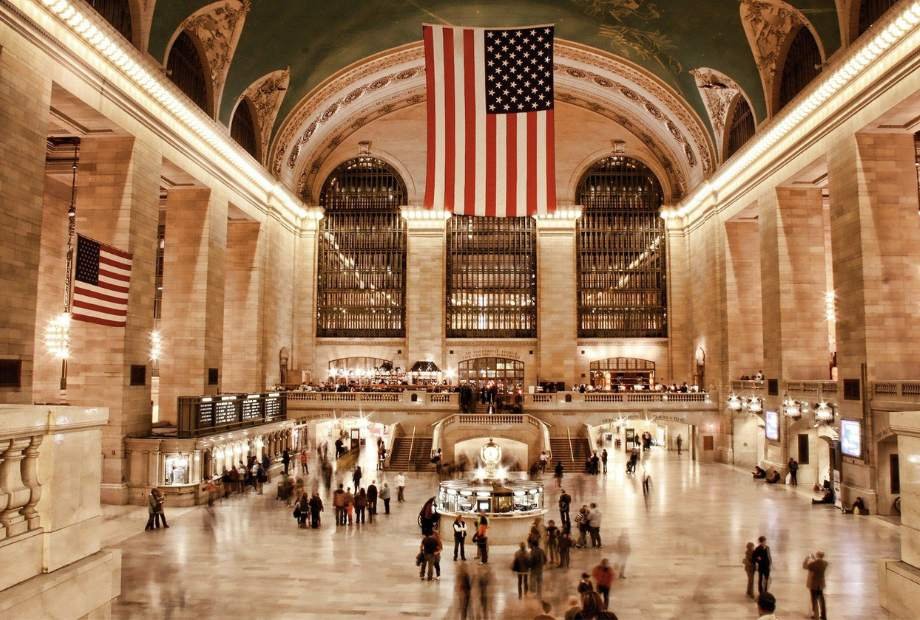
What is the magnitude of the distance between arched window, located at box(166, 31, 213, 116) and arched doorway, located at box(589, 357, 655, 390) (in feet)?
72.0

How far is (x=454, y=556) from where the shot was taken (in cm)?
1307

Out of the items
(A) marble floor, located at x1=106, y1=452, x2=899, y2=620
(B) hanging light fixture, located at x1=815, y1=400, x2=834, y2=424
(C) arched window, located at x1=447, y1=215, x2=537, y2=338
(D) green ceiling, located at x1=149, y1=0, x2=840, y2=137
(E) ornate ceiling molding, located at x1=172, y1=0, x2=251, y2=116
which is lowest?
(A) marble floor, located at x1=106, y1=452, x2=899, y2=620

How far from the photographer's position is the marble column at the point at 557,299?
3544 cm

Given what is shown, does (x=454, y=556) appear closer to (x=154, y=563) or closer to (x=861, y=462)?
(x=154, y=563)

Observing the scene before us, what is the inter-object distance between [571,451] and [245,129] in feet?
59.2

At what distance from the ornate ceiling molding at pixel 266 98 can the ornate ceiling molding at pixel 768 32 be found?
16.8 m

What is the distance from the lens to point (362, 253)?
121ft

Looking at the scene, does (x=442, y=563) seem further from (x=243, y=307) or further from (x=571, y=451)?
(x=243, y=307)

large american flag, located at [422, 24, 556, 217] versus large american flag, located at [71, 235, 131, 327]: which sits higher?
large american flag, located at [422, 24, 556, 217]

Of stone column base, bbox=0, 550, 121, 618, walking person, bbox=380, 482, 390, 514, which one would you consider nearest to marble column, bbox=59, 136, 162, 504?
walking person, bbox=380, 482, 390, 514

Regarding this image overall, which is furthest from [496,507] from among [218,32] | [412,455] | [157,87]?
[218,32]

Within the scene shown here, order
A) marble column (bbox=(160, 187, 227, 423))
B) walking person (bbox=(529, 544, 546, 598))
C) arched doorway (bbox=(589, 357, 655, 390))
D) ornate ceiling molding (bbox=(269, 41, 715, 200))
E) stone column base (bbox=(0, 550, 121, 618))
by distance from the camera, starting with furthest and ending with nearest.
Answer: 1. arched doorway (bbox=(589, 357, 655, 390))
2. ornate ceiling molding (bbox=(269, 41, 715, 200))
3. marble column (bbox=(160, 187, 227, 423))
4. walking person (bbox=(529, 544, 546, 598))
5. stone column base (bbox=(0, 550, 121, 618))

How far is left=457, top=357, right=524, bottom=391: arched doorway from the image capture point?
1419 inches

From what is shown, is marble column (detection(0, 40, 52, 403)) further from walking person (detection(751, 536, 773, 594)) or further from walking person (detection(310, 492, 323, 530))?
walking person (detection(751, 536, 773, 594))
